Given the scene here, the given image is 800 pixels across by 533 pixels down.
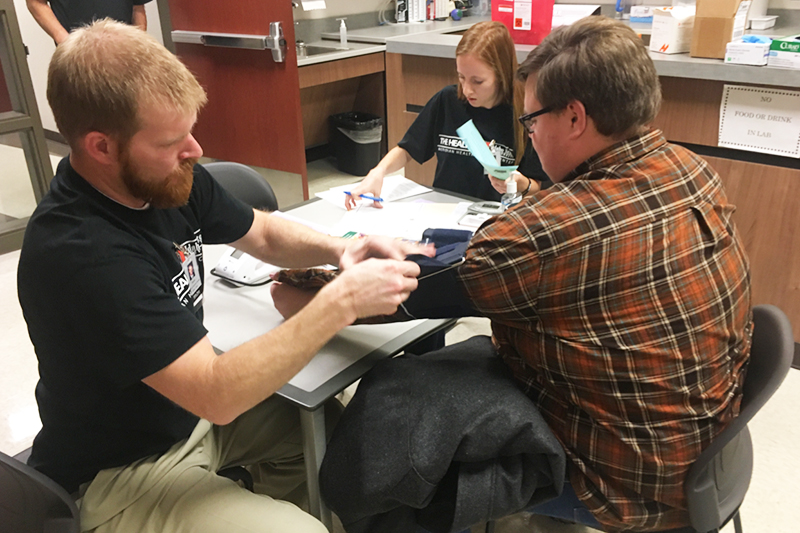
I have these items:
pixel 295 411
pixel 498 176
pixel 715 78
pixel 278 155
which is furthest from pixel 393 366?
pixel 278 155

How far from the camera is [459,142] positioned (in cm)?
220

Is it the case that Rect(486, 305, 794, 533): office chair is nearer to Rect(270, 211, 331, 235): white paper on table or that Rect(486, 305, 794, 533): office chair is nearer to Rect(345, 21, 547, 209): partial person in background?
Rect(345, 21, 547, 209): partial person in background

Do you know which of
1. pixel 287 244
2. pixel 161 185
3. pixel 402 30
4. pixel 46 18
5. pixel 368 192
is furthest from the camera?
pixel 402 30

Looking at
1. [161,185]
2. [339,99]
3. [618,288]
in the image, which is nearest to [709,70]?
[618,288]

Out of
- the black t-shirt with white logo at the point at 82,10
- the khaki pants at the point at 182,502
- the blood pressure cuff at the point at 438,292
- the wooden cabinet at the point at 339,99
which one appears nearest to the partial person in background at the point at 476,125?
the blood pressure cuff at the point at 438,292

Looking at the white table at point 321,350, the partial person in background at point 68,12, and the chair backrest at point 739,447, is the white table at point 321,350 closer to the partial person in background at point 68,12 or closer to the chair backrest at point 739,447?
the chair backrest at point 739,447

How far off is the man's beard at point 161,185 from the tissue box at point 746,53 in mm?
1811

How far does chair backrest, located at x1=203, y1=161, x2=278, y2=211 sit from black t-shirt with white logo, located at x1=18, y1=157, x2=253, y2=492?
82cm

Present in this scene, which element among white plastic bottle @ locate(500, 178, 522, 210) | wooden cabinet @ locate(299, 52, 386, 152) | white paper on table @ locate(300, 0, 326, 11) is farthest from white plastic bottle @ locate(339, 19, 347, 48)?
white plastic bottle @ locate(500, 178, 522, 210)

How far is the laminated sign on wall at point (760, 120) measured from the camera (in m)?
2.08

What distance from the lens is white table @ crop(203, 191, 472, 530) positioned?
1169mm

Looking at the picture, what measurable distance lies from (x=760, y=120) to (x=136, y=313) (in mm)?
2037

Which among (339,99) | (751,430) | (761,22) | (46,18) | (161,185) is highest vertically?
(46,18)

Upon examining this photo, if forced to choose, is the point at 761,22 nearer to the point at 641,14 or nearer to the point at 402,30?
the point at 641,14
